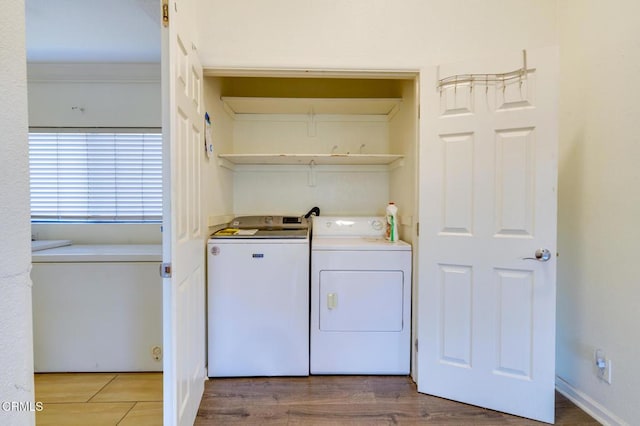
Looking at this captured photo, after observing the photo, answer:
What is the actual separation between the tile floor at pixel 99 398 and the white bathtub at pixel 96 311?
74 millimetres

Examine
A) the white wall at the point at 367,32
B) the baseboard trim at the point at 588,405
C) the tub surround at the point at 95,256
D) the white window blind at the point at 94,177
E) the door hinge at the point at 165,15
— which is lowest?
the baseboard trim at the point at 588,405

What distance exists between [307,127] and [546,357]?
94.9 inches

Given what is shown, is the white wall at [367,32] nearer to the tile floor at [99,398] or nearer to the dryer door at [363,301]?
the dryer door at [363,301]

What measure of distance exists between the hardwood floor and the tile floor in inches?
14.1

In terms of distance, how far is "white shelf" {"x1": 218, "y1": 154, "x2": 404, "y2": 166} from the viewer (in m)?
2.24

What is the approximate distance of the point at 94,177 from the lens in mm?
2553

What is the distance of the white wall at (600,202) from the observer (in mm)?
1438

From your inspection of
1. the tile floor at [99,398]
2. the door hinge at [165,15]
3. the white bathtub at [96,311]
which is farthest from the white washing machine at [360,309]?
the door hinge at [165,15]

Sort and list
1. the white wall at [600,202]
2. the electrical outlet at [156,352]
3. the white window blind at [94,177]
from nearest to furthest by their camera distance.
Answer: the white wall at [600,202], the electrical outlet at [156,352], the white window blind at [94,177]

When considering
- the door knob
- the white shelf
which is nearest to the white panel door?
the door knob

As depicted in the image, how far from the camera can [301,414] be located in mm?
1669

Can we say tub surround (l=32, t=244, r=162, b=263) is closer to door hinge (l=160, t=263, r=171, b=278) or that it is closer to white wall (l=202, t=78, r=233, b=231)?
white wall (l=202, t=78, r=233, b=231)

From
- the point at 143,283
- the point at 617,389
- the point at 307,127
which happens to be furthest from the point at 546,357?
the point at 143,283

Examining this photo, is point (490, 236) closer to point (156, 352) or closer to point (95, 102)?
point (156, 352)
